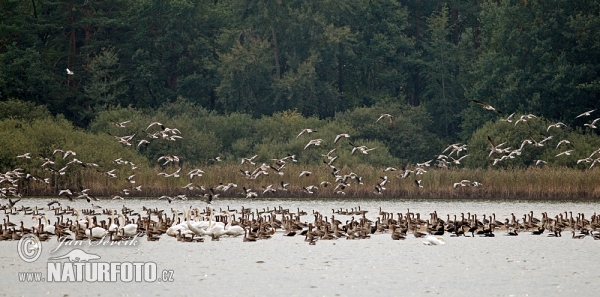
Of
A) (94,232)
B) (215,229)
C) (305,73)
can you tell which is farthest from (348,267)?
→ (305,73)

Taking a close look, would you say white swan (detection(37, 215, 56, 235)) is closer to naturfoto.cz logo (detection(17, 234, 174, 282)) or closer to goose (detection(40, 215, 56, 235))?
goose (detection(40, 215, 56, 235))

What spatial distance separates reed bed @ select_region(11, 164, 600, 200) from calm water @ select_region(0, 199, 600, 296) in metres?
15.8

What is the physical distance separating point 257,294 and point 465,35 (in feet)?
212

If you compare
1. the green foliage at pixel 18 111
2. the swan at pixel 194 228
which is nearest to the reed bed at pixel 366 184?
the green foliage at pixel 18 111

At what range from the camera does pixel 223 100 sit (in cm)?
8125

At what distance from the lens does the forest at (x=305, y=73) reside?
2736 inches

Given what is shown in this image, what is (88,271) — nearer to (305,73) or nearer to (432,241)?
(432,241)

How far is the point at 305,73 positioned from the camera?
79438mm

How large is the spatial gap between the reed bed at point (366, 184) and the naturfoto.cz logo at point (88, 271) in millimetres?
24166

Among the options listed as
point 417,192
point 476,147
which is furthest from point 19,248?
point 476,147

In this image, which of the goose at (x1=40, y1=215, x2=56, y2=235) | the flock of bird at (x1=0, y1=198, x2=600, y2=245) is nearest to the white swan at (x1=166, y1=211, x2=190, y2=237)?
the flock of bird at (x1=0, y1=198, x2=600, y2=245)

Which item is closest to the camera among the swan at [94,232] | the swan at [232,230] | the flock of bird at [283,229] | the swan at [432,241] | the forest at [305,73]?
the swan at [94,232]

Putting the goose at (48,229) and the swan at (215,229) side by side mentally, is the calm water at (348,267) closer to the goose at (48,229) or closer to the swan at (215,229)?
the swan at (215,229)

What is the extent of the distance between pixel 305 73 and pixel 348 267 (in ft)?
172
